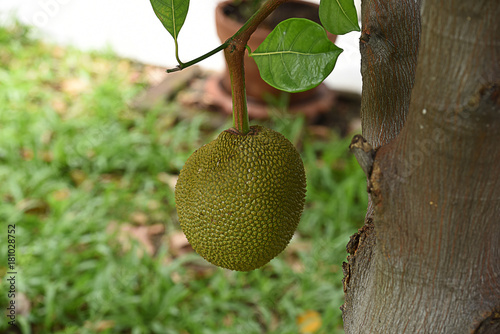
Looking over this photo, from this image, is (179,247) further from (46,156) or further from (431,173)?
(431,173)

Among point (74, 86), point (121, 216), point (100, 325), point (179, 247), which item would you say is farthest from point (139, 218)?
point (74, 86)

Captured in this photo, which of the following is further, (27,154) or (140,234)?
(27,154)

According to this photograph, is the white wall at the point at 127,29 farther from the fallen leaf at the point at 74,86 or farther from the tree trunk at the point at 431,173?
the tree trunk at the point at 431,173

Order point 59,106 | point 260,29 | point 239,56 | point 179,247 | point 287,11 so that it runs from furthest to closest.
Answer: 1. point 59,106
2. point 287,11
3. point 260,29
4. point 179,247
5. point 239,56

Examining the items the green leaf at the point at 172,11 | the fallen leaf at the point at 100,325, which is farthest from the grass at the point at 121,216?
the green leaf at the point at 172,11

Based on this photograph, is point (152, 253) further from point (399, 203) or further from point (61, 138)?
point (399, 203)

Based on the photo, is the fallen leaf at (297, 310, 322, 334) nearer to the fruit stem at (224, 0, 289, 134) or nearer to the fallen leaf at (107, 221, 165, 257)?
the fallen leaf at (107, 221, 165, 257)

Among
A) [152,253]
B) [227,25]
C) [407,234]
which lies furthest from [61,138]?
[407,234]
